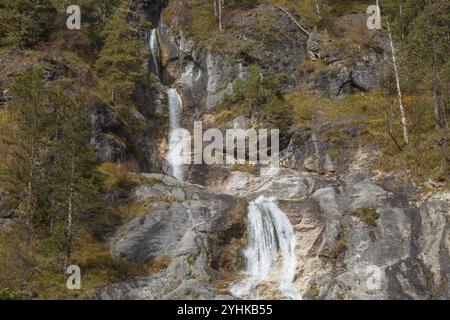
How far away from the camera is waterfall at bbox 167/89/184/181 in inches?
1513

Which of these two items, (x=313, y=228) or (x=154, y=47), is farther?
(x=154, y=47)

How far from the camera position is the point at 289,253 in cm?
2675

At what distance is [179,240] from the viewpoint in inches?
1043

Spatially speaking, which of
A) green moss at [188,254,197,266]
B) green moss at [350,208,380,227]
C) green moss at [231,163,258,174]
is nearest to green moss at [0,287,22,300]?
green moss at [188,254,197,266]

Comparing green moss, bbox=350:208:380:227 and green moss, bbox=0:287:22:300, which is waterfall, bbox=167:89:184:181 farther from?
green moss, bbox=0:287:22:300

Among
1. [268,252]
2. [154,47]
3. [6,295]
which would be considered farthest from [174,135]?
[6,295]

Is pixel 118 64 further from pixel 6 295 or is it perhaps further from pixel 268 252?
pixel 6 295

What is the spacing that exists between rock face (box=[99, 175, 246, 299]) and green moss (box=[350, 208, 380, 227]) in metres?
5.99

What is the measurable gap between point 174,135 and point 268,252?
18228 millimetres

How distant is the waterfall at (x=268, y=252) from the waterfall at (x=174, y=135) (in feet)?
33.8

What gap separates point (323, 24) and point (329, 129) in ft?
58.1

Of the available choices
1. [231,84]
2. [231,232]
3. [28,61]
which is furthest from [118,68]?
[231,232]

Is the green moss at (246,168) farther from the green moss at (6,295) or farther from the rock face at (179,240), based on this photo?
the green moss at (6,295)
